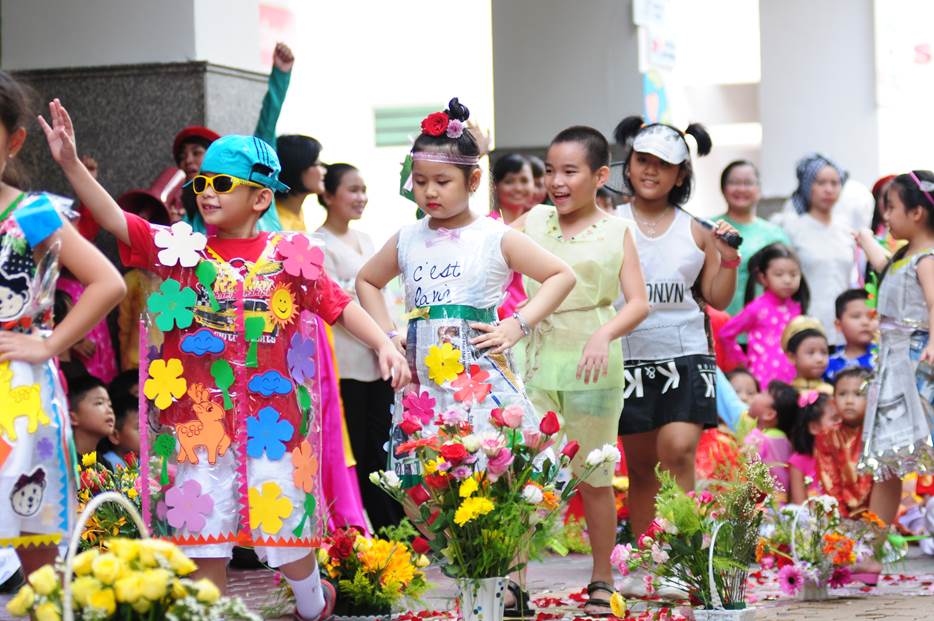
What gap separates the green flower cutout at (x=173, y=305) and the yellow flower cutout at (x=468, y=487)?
1071 millimetres

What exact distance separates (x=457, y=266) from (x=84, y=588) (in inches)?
103

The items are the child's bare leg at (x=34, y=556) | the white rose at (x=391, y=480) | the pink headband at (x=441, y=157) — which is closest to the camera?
the child's bare leg at (x=34, y=556)

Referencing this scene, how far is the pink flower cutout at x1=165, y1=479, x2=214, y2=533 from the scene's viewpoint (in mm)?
5402

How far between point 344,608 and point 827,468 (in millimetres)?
3633

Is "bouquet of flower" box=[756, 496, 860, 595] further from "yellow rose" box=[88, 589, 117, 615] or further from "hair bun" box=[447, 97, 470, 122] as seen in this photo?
"yellow rose" box=[88, 589, 117, 615]

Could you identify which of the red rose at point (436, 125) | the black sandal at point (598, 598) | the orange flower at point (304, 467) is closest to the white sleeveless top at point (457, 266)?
the red rose at point (436, 125)

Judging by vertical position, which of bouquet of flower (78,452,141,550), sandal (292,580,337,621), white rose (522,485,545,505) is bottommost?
sandal (292,580,337,621)

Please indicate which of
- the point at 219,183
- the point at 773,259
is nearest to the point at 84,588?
the point at 219,183

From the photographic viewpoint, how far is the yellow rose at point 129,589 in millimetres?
3537

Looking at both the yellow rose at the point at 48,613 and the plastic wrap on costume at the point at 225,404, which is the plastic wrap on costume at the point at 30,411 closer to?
the plastic wrap on costume at the point at 225,404

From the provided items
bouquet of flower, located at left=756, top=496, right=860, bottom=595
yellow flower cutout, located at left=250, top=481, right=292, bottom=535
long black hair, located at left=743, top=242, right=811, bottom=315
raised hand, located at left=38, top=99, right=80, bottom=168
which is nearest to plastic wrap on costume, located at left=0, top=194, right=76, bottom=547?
raised hand, located at left=38, top=99, right=80, bottom=168

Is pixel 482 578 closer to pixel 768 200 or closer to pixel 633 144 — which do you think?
pixel 633 144

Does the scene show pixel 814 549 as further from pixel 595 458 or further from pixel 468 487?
pixel 468 487

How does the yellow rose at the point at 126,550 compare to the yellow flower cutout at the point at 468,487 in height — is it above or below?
above
